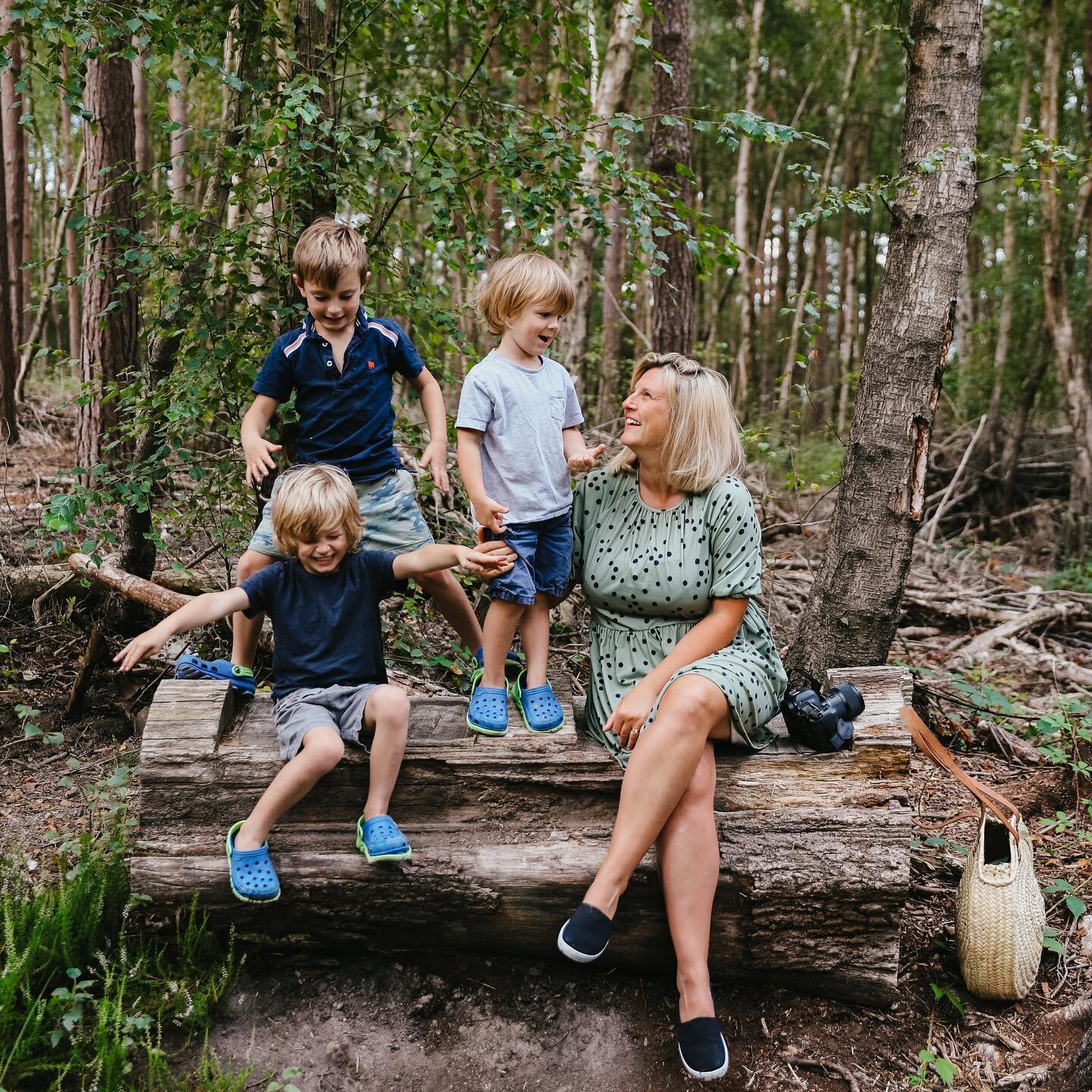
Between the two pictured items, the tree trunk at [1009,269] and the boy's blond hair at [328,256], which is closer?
the boy's blond hair at [328,256]

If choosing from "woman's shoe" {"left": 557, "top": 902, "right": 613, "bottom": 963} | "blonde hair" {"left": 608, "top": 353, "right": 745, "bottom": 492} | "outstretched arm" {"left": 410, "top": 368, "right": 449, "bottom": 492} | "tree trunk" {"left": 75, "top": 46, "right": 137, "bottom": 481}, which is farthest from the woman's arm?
"tree trunk" {"left": 75, "top": 46, "right": 137, "bottom": 481}

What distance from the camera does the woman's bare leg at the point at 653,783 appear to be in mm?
2773

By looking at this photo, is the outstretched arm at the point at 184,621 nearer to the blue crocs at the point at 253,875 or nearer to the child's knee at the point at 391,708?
the child's knee at the point at 391,708

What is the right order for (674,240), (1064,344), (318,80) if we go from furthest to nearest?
(1064,344), (674,240), (318,80)

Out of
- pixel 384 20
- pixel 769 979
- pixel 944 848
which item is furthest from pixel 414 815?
pixel 384 20

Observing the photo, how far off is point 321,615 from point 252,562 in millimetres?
469

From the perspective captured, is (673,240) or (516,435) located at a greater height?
(673,240)

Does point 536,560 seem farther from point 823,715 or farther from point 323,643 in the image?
point 823,715

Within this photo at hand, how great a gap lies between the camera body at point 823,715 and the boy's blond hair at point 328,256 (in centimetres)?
217

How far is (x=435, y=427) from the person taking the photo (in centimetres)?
353

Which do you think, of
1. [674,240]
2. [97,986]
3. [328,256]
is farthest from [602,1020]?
[674,240]

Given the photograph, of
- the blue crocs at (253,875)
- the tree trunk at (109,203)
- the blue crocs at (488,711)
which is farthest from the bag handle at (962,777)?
the tree trunk at (109,203)

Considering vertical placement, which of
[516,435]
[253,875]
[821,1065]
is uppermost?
[516,435]

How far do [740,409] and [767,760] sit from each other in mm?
14131
